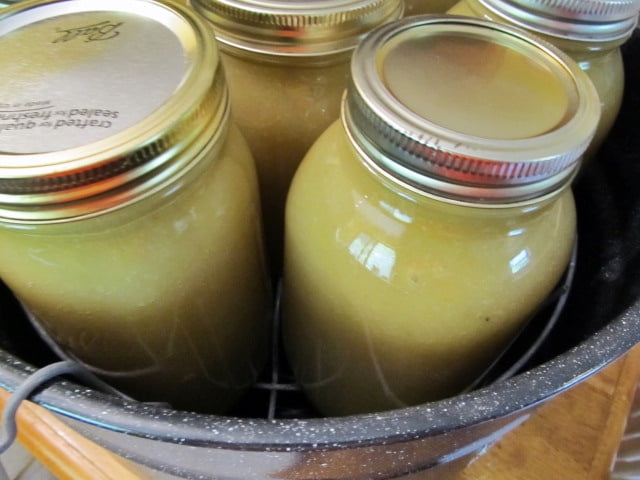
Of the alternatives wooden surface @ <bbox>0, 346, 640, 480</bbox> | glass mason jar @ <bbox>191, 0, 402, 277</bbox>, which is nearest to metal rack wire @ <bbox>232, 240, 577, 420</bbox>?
wooden surface @ <bbox>0, 346, 640, 480</bbox>

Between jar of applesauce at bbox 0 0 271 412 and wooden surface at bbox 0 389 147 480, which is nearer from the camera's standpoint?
jar of applesauce at bbox 0 0 271 412

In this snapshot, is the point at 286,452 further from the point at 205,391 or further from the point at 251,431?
the point at 205,391

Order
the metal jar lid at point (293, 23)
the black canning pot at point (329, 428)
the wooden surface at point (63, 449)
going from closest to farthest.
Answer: the black canning pot at point (329, 428) < the metal jar lid at point (293, 23) < the wooden surface at point (63, 449)

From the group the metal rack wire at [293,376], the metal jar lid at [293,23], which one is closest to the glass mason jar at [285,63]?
the metal jar lid at [293,23]

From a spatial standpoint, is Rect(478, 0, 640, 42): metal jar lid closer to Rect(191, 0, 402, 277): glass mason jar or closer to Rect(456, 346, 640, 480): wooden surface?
Rect(191, 0, 402, 277): glass mason jar

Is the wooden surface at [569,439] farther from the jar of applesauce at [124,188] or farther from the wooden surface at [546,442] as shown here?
the jar of applesauce at [124,188]

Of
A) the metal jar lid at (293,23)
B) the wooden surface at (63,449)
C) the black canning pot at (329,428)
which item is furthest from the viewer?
the wooden surface at (63,449)
